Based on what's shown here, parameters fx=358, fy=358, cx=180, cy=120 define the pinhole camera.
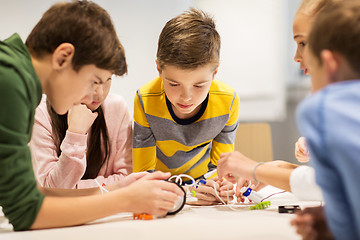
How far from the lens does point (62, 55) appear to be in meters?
0.88

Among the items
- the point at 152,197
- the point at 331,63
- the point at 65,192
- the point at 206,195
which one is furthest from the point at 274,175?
the point at 65,192

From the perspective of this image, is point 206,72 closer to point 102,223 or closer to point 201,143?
point 201,143

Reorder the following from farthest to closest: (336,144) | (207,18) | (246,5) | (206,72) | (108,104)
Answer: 1. (246,5)
2. (108,104)
3. (207,18)
4. (206,72)
5. (336,144)

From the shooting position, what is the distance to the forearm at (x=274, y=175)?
38.3 inches

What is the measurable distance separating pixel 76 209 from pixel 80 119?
494 millimetres

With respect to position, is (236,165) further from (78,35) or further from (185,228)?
(78,35)

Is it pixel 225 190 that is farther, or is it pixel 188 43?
pixel 188 43

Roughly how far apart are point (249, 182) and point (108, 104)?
2.25 ft

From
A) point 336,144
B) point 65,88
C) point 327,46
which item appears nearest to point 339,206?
point 336,144

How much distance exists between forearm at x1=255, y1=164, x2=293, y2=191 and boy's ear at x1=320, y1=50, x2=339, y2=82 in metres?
0.46

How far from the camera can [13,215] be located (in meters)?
0.79

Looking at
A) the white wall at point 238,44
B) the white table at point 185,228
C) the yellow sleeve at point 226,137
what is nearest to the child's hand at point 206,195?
the white table at point 185,228

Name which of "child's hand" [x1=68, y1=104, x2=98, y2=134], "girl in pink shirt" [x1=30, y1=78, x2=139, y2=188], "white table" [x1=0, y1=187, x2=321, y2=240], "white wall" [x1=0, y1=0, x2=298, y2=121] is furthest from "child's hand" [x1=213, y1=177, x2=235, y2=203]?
"white wall" [x1=0, y1=0, x2=298, y2=121]

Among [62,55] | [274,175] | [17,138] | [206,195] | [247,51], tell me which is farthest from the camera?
[247,51]
